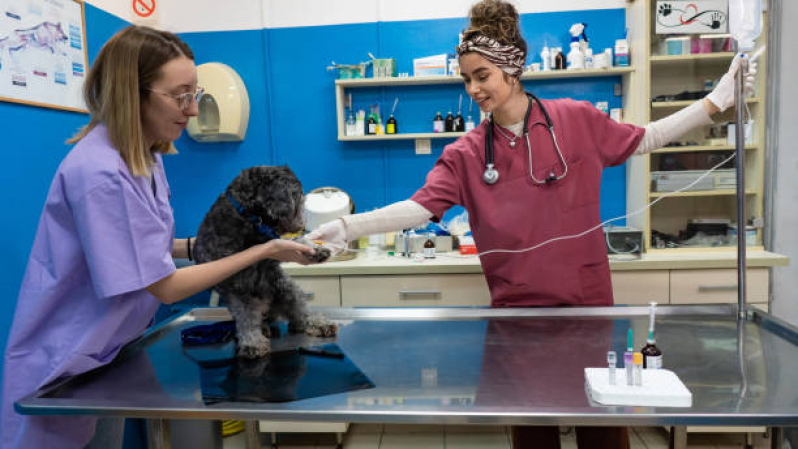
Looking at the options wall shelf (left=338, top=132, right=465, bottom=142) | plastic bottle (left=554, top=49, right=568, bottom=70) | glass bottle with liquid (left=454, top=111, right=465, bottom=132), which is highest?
plastic bottle (left=554, top=49, right=568, bottom=70)

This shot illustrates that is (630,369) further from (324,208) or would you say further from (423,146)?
(423,146)

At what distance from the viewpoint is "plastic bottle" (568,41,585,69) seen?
118 inches

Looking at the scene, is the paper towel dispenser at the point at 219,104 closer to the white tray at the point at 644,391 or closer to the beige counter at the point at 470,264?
the beige counter at the point at 470,264

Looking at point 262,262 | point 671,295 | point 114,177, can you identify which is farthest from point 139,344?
point 671,295

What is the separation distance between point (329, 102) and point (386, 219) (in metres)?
2.00

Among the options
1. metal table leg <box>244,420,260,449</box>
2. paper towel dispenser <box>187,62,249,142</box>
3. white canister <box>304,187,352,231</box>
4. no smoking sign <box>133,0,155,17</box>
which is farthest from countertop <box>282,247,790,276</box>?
no smoking sign <box>133,0,155,17</box>

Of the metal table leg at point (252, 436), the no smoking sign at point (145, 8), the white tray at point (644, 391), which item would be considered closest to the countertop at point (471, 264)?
the metal table leg at point (252, 436)

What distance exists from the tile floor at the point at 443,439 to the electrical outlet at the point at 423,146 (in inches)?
64.2

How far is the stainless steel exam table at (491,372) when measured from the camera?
95cm

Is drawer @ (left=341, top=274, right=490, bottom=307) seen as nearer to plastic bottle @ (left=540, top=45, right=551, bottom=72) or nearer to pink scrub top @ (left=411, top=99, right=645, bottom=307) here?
pink scrub top @ (left=411, top=99, right=645, bottom=307)

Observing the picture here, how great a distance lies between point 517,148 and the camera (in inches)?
63.7

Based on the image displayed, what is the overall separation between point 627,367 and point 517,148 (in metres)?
0.78

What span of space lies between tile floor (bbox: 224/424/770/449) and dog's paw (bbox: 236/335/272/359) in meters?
1.59

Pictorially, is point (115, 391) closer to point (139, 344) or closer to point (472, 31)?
point (139, 344)
